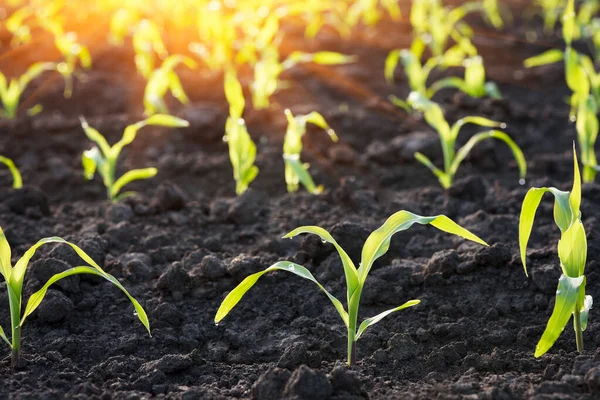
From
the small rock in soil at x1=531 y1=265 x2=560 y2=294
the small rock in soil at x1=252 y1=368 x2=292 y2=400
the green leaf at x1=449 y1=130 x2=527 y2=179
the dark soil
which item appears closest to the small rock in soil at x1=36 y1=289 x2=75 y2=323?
the dark soil

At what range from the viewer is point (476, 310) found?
2336 millimetres

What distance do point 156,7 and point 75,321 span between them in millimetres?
5812

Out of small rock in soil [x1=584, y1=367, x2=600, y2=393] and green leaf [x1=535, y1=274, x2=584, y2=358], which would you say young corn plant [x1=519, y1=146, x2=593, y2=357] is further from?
small rock in soil [x1=584, y1=367, x2=600, y2=393]

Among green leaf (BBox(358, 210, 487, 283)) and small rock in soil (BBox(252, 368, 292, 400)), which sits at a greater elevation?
green leaf (BBox(358, 210, 487, 283))

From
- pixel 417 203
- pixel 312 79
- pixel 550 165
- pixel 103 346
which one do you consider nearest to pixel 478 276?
pixel 417 203

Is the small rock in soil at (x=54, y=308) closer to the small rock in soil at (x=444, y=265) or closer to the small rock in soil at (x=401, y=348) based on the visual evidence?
the small rock in soil at (x=401, y=348)

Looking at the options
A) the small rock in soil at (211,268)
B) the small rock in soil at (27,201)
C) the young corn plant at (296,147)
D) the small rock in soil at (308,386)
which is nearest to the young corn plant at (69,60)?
the small rock in soil at (27,201)

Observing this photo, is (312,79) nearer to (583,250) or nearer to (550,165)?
(550,165)

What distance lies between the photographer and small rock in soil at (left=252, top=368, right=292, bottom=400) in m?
1.82

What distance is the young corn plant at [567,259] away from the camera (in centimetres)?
179

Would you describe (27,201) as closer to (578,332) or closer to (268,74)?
(268,74)

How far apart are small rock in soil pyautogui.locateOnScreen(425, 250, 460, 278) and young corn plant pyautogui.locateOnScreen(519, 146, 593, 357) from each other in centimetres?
51

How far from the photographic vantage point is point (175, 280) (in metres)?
2.49

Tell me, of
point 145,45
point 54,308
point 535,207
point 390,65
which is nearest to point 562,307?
point 535,207
